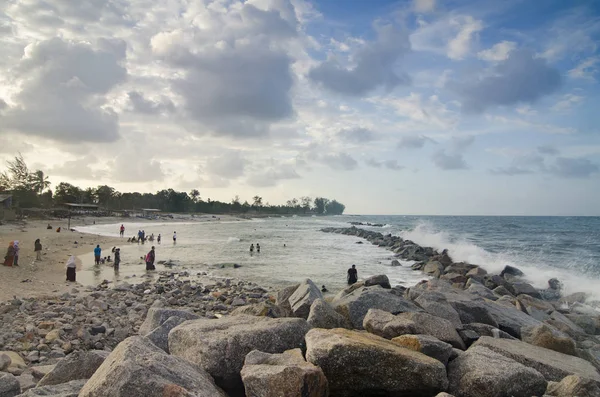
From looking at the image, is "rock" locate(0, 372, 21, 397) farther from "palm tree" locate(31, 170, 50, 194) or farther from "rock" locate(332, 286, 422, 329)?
"palm tree" locate(31, 170, 50, 194)

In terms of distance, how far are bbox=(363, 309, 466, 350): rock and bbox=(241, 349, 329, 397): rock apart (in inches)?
84.1

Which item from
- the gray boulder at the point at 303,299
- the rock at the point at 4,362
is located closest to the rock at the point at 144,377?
the gray boulder at the point at 303,299

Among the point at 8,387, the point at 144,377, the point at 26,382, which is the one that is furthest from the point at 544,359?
the point at 26,382

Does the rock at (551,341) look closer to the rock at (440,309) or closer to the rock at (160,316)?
the rock at (440,309)

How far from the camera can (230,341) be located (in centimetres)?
548

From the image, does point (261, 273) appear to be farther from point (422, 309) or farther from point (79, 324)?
point (422, 309)

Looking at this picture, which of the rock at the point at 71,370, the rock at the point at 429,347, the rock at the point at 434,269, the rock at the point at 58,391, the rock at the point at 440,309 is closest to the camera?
the rock at the point at 58,391

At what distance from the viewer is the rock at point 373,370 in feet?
16.0

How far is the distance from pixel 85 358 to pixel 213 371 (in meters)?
1.93

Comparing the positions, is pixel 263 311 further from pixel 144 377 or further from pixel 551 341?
pixel 551 341

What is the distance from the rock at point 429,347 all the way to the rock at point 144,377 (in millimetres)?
2745

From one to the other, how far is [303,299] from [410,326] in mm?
3061

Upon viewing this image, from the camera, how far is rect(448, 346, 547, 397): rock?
200 inches

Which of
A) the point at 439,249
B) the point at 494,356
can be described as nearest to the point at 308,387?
the point at 494,356
